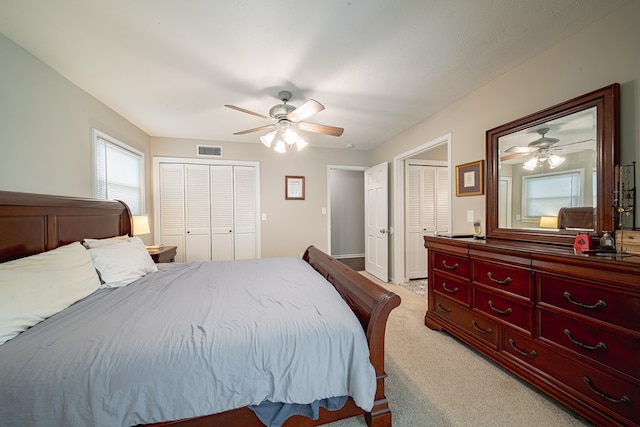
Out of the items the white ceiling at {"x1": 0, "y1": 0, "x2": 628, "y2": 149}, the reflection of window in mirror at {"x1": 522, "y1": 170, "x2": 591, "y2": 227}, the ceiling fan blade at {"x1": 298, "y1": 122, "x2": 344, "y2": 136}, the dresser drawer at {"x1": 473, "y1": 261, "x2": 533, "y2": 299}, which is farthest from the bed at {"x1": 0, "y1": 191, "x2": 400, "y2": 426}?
the reflection of window in mirror at {"x1": 522, "y1": 170, "x2": 591, "y2": 227}

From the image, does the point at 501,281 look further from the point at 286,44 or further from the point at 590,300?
the point at 286,44

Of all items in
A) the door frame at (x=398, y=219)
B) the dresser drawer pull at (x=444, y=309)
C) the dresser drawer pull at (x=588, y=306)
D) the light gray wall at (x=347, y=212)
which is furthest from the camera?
the light gray wall at (x=347, y=212)

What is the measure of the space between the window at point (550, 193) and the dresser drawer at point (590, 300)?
659 mm

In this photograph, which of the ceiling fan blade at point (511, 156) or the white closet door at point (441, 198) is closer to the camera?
the ceiling fan blade at point (511, 156)

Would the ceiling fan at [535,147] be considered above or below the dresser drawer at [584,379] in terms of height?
above

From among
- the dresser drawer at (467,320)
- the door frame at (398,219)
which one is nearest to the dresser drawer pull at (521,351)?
the dresser drawer at (467,320)

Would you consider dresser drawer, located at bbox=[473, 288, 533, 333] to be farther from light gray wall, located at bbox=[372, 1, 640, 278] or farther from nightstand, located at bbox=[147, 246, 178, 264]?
nightstand, located at bbox=[147, 246, 178, 264]

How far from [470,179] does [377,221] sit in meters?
1.97

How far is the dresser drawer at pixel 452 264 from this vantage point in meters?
1.99

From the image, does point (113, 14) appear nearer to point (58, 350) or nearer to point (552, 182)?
point (58, 350)

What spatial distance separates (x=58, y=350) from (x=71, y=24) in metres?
2.04

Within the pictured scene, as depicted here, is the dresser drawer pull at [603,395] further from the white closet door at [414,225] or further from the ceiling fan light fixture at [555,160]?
the white closet door at [414,225]

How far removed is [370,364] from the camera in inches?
46.3

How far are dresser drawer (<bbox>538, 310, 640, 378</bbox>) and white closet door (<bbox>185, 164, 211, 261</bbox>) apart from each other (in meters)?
4.28
